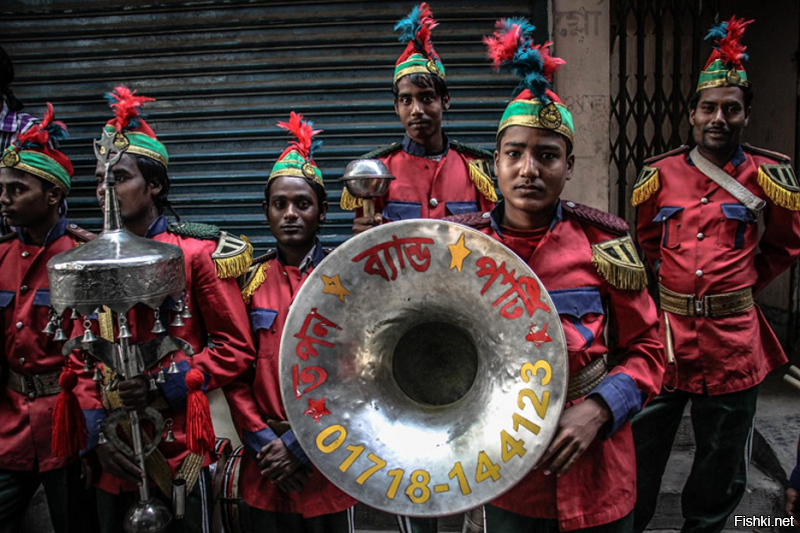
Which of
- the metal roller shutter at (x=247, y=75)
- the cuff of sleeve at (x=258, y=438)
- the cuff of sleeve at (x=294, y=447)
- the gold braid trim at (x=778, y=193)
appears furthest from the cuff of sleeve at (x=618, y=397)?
the metal roller shutter at (x=247, y=75)

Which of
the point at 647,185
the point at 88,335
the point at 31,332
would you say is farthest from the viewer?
the point at 647,185

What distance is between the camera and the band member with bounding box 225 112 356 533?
2.39 metres

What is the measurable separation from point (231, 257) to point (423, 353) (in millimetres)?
1036

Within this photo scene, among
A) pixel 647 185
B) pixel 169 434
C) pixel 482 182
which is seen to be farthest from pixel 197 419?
pixel 647 185

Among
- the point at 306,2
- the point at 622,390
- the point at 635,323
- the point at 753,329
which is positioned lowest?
the point at 753,329

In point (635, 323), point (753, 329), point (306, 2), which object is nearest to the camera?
point (635, 323)

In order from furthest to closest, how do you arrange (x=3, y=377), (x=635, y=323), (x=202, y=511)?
(x=3, y=377) < (x=202, y=511) < (x=635, y=323)

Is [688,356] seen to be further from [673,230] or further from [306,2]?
[306,2]

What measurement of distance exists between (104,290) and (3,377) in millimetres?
1550

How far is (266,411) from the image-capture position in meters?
2.53

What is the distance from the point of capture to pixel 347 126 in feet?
16.1

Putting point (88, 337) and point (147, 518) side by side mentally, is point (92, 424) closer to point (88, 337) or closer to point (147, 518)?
point (147, 518)

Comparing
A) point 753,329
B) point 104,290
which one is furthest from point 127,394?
point 753,329

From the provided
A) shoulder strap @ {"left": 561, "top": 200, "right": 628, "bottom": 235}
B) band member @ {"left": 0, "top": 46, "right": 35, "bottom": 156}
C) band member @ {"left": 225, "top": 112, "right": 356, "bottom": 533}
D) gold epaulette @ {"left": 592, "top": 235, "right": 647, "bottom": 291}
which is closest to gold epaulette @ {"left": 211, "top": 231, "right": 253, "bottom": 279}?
band member @ {"left": 225, "top": 112, "right": 356, "bottom": 533}
